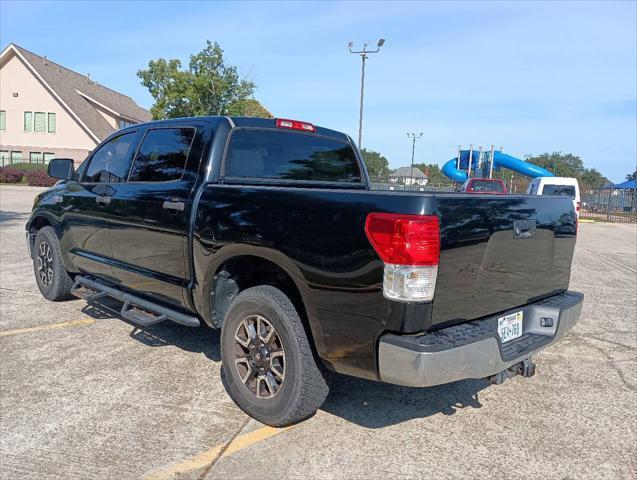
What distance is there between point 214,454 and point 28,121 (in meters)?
44.4

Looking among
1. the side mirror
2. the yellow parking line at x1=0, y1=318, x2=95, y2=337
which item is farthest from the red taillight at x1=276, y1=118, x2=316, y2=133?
the yellow parking line at x1=0, y1=318, x2=95, y2=337

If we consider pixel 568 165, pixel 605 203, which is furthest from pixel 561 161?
pixel 605 203

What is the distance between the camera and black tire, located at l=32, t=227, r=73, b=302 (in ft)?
19.1

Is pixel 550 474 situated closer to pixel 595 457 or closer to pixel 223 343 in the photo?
pixel 595 457

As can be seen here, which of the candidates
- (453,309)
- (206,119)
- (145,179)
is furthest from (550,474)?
(145,179)

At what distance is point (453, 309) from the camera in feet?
9.43

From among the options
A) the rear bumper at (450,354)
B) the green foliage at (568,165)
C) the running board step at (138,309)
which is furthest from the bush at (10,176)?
the green foliage at (568,165)

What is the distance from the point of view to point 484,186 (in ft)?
65.7

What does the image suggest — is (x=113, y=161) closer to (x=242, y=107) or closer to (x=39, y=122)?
(x=242, y=107)

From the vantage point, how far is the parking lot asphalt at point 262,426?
115 inches

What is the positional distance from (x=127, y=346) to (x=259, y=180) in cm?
200

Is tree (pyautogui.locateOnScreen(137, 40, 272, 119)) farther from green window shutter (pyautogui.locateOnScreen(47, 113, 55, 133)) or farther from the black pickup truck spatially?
the black pickup truck

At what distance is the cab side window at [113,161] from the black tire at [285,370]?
2074 millimetres

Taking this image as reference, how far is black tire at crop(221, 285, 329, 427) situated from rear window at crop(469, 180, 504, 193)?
1730 cm
